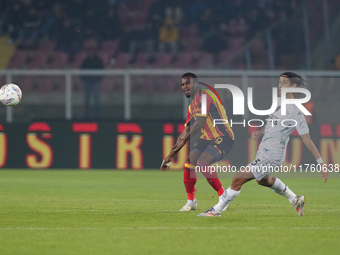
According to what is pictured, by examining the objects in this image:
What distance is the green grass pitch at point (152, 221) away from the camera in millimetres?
6066

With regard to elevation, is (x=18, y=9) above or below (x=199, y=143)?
above

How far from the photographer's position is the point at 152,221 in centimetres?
779

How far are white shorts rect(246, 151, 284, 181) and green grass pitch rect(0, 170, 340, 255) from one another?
0.62 meters

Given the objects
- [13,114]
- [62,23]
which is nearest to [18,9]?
[62,23]

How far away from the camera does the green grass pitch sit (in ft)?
19.9

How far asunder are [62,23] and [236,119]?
Answer: 33.8ft

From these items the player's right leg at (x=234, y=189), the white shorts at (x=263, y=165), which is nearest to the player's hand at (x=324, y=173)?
the white shorts at (x=263, y=165)

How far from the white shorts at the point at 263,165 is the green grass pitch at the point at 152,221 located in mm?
623

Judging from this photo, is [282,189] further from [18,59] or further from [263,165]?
[18,59]

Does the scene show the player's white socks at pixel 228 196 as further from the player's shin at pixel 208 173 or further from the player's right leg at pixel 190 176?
the player's right leg at pixel 190 176

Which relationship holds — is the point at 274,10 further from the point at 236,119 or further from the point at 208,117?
the point at 208,117

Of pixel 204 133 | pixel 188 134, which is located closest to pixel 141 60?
pixel 204 133

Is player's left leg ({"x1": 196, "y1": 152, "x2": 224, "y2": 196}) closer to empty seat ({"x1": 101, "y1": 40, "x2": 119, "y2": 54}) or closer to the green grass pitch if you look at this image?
the green grass pitch

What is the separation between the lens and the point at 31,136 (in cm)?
1630
